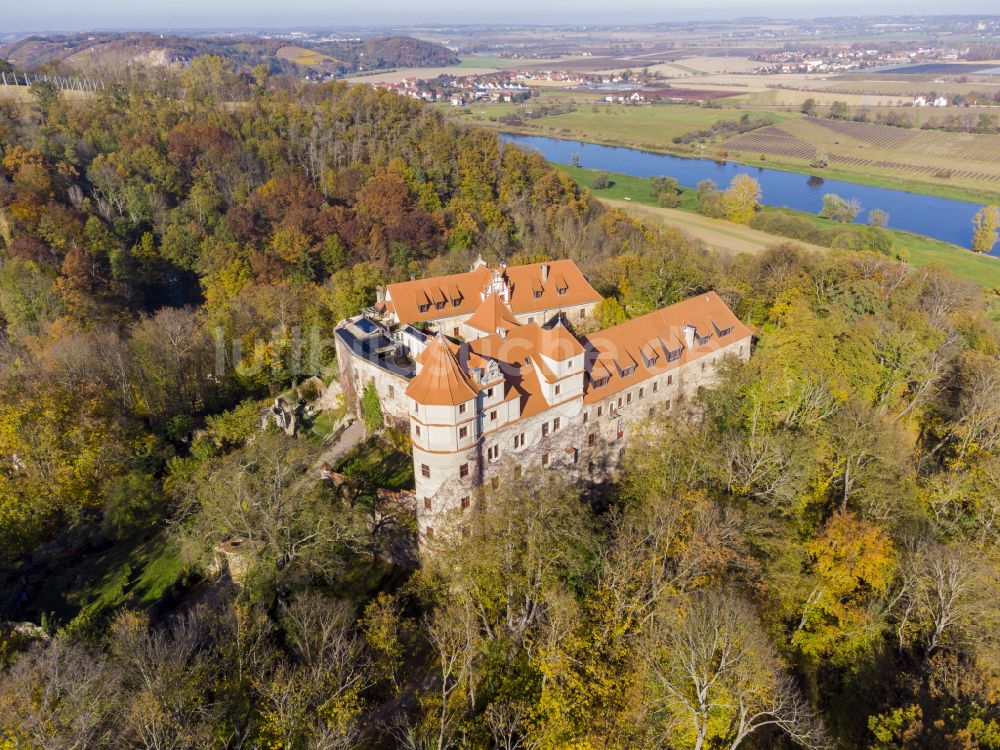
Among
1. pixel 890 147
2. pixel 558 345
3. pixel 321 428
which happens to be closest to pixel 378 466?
pixel 321 428

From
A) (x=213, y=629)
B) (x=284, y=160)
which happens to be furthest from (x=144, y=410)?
(x=284, y=160)

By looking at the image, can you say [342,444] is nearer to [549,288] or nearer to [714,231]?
[549,288]

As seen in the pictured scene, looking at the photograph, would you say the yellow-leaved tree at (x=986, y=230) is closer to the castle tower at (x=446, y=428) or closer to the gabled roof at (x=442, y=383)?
the castle tower at (x=446, y=428)

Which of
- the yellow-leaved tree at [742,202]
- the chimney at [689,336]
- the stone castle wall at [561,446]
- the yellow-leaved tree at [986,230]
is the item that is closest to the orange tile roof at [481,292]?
the chimney at [689,336]

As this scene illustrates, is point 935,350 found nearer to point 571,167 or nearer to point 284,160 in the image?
point 284,160

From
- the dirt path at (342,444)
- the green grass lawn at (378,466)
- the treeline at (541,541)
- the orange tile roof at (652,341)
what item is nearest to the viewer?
the treeline at (541,541)

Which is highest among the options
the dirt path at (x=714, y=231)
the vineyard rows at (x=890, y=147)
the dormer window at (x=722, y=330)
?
the vineyard rows at (x=890, y=147)
